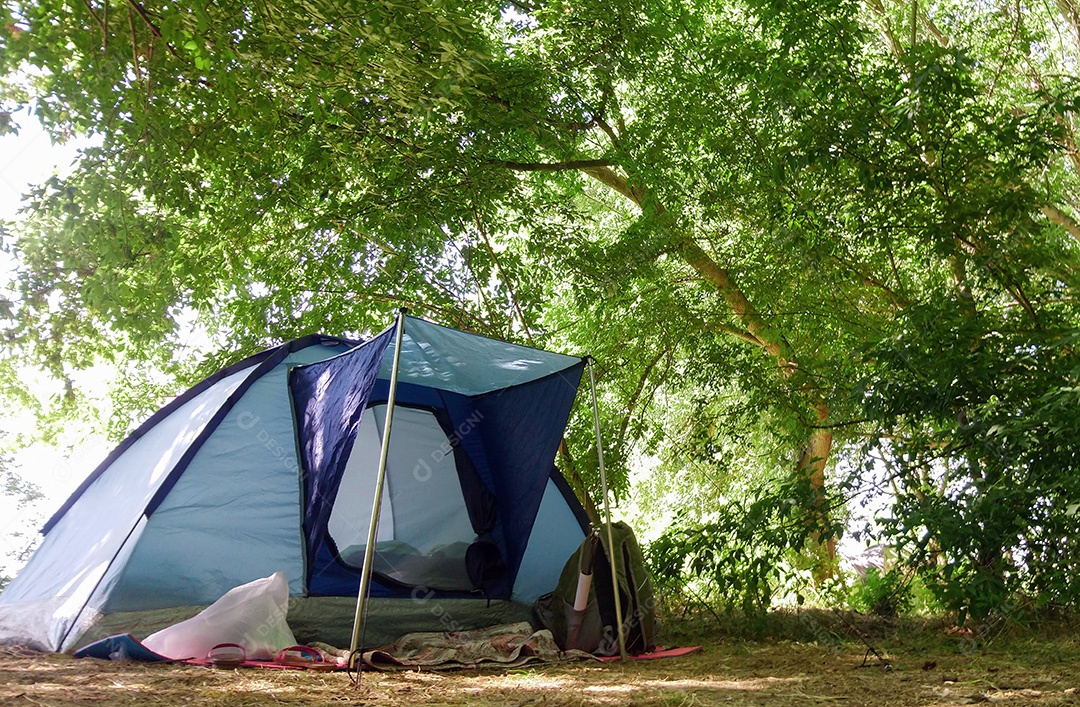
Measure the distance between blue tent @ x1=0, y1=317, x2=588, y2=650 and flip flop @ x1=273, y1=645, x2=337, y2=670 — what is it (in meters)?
0.38

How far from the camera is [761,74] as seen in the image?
4328 millimetres

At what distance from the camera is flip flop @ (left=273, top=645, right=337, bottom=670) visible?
3.27 metres

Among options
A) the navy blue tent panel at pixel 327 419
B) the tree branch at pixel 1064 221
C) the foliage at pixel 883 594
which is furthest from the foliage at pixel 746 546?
the tree branch at pixel 1064 221

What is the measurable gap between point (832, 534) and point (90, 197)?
135 inches

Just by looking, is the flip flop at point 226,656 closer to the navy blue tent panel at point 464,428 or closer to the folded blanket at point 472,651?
the folded blanket at point 472,651

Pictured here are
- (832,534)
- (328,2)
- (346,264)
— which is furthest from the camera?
(346,264)

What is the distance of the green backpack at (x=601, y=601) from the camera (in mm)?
3945

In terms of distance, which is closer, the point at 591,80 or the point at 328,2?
the point at 328,2

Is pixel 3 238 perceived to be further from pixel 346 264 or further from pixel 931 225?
pixel 931 225

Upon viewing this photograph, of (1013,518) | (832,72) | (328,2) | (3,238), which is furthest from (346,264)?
(1013,518)

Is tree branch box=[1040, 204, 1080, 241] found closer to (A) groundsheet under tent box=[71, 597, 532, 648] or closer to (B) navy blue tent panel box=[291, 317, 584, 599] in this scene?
(B) navy blue tent panel box=[291, 317, 584, 599]

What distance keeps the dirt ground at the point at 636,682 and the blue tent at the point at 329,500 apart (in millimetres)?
582

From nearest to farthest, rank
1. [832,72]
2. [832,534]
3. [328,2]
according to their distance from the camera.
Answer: [328,2], [832,534], [832,72]

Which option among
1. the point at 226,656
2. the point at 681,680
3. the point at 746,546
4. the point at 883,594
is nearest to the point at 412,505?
the point at 226,656
